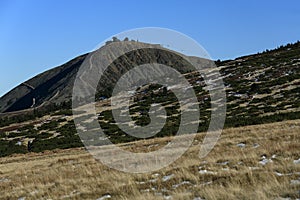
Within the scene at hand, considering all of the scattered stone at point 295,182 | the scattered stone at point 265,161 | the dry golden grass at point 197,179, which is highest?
the dry golden grass at point 197,179

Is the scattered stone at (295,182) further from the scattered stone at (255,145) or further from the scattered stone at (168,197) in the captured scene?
the scattered stone at (255,145)

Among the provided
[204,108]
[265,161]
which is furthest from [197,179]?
[204,108]

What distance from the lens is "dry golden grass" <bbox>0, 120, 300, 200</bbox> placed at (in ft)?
32.7

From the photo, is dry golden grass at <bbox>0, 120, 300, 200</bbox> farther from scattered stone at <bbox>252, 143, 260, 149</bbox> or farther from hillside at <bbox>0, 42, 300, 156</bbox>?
hillside at <bbox>0, 42, 300, 156</bbox>

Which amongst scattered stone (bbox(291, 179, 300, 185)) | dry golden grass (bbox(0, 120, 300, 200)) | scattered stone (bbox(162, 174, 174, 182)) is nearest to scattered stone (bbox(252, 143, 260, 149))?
dry golden grass (bbox(0, 120, 300, 200))

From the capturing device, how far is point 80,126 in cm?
4700

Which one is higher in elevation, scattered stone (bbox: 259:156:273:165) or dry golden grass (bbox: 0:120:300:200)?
dry golden grass (bbox: 0:120:300:200)

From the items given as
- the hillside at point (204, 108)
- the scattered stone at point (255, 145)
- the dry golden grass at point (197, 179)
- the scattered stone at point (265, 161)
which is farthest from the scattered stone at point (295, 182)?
the hillside at point (204, 108)

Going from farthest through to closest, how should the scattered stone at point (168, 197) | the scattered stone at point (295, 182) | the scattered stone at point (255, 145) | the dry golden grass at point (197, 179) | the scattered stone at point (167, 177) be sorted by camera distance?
1. the scattered stone at point (255, 145)
2. the scattered stone at point (167, 177)
3. the scattered stone at point (168, 197)
4. the dry golden grass at point (197, 179)
5. the scattered stone at point (295, 182)

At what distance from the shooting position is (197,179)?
39.0 feet

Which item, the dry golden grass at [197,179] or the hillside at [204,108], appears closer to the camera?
the dry golden grass at [197,179]

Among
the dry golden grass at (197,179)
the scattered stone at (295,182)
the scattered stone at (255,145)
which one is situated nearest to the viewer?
the scattered stone at (295,182)

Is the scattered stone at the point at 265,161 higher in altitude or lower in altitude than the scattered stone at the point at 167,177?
lower

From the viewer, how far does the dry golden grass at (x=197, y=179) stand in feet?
32.7
